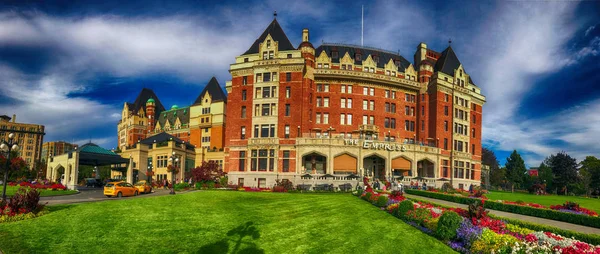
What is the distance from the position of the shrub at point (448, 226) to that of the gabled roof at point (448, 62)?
53.3 metres

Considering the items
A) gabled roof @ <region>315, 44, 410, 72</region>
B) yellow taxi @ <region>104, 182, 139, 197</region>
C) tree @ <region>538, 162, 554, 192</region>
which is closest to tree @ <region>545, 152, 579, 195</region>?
tree @ <region>538, 162, 554, 192</region>

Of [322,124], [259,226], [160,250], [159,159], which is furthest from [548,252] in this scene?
[159,159]

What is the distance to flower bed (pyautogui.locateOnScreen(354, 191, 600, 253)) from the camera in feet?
45.3

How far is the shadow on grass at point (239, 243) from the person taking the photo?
1445 centimetres

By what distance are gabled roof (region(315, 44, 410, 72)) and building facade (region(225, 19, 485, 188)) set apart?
0.18 metres

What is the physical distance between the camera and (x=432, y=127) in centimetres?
6325

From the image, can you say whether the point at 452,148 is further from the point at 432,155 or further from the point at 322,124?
the point at 322,124

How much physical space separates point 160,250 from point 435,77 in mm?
58365

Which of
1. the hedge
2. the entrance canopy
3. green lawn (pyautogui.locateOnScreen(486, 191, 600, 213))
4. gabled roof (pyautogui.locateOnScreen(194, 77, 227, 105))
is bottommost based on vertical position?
green lawn (pyautogui.locateOnScreen(486, 191, 600, 213))

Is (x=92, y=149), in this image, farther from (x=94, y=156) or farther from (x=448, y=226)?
(x=448, y=226)

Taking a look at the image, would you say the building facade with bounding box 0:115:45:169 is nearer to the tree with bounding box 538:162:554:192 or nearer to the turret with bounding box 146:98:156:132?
the turret with bounding box 146:98:156:132

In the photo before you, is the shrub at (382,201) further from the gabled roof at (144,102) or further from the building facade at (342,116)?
the gabled roof at (144,102)

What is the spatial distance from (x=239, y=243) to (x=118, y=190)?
22.7 meters

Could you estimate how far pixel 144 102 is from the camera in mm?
117875
